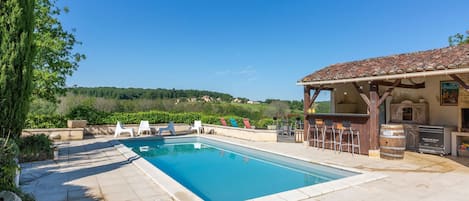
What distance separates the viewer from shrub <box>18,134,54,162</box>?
6881mm

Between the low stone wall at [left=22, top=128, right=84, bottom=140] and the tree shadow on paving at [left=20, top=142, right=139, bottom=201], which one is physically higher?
the low stone wall at [left=22, top=128, right=84, bottom=140]

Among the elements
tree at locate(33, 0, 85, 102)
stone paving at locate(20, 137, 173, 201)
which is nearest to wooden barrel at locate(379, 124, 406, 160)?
stone paving at locate(20, 137, 173, 201)

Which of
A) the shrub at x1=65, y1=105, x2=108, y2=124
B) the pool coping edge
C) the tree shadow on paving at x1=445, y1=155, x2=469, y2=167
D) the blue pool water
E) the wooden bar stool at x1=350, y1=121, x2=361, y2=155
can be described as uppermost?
the shrub at x1=65, y1=105, x2=108, y2=124

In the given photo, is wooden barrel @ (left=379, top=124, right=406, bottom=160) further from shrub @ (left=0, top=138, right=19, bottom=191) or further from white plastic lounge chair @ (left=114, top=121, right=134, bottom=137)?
white plastic lounge chair @ (left=114, top=121, right=134, bottom=137)

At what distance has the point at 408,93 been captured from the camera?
9305 millimetres

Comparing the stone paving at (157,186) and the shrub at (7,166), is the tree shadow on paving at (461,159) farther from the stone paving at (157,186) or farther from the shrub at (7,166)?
the shrub at (7,166)

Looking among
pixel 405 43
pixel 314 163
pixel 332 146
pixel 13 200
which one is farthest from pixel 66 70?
pixel 405 43

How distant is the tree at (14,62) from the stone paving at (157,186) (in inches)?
54.8

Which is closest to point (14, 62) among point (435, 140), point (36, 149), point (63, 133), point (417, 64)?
point (36, 149)

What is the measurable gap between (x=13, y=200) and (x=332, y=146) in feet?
27.8

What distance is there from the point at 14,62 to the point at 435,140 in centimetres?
1050

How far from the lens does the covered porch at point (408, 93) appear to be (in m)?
6.77

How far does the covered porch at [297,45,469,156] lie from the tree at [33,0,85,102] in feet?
30.5

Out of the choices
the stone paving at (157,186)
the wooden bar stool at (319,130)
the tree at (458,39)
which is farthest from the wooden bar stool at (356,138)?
the tree at (458,39)
